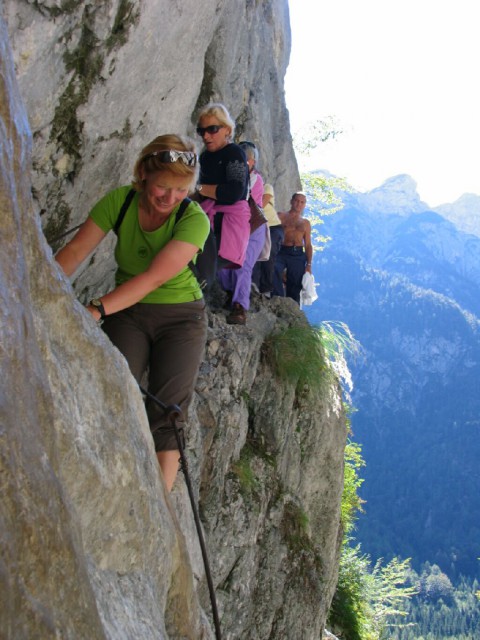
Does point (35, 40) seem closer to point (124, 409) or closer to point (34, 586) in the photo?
point (124, 409)

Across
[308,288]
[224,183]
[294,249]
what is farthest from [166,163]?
[308,288]

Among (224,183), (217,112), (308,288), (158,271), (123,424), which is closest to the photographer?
(123,424)

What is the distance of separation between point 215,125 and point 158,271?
3.00 metres

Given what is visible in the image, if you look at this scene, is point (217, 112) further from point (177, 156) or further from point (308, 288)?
point (308, 288)

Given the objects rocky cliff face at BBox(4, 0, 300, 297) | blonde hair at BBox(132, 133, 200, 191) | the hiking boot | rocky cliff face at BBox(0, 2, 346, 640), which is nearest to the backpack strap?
blonde hair at BBox(132, 133, 200, 191)

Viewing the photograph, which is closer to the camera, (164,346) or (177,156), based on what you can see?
(177,156)

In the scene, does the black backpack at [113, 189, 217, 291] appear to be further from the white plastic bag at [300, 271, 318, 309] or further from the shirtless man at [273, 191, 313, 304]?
the white plastic bag at [300, 271, 318, 309]

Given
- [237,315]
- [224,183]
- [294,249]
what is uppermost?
[224,183]

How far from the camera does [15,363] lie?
203 cm

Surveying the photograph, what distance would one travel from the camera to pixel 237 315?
329 inches

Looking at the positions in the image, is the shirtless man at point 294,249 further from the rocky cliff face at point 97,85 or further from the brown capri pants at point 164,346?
the brown capri pants at point 164,346

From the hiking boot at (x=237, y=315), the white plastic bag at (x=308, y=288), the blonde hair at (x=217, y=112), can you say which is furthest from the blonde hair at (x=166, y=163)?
the white plastic bag at (x=308, y=288)

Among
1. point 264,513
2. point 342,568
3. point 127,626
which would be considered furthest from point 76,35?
point 342,568

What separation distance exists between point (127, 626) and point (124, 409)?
1.03 metres
